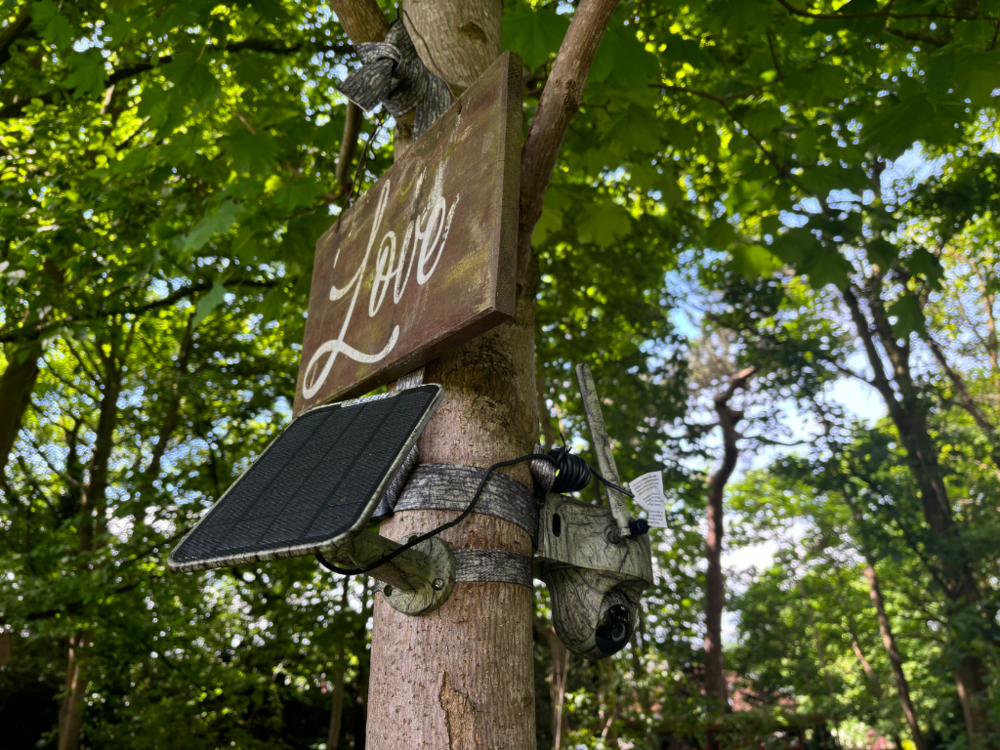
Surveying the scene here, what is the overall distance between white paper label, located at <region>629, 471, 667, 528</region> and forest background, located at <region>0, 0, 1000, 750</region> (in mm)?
1508

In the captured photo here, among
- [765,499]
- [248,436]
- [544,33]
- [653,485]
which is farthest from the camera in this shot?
[765,499]

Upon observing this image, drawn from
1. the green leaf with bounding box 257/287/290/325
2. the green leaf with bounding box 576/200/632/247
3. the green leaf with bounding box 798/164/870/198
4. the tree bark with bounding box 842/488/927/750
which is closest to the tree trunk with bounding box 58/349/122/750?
the green leaf with bounding box 257/287/290/325

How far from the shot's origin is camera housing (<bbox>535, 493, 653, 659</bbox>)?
1.59 metres

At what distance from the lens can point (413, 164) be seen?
183 cm

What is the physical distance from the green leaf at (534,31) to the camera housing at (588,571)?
71.2 inches

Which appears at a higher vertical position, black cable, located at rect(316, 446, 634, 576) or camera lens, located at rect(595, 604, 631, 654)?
black cable, located at rect(316, 446, 634, 576)

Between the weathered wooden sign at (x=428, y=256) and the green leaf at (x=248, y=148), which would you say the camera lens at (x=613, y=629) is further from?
the green leaf at (x=248, y=148)

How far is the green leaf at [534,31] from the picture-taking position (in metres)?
2.67

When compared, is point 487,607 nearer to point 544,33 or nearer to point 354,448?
point 354,448

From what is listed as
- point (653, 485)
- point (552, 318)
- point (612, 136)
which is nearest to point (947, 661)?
point (552, 318)

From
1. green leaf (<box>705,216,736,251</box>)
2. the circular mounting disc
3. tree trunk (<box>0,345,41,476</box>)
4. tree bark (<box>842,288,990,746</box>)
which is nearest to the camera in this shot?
the circular mounting disc

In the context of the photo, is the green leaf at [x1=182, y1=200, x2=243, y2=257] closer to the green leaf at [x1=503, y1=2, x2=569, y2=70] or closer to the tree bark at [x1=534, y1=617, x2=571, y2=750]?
the green leaf at [x1=503, y1=2, x2=569, y2=70]

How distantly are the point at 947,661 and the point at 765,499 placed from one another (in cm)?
800

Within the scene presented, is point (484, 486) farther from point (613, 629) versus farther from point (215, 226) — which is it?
point (215, 226)
